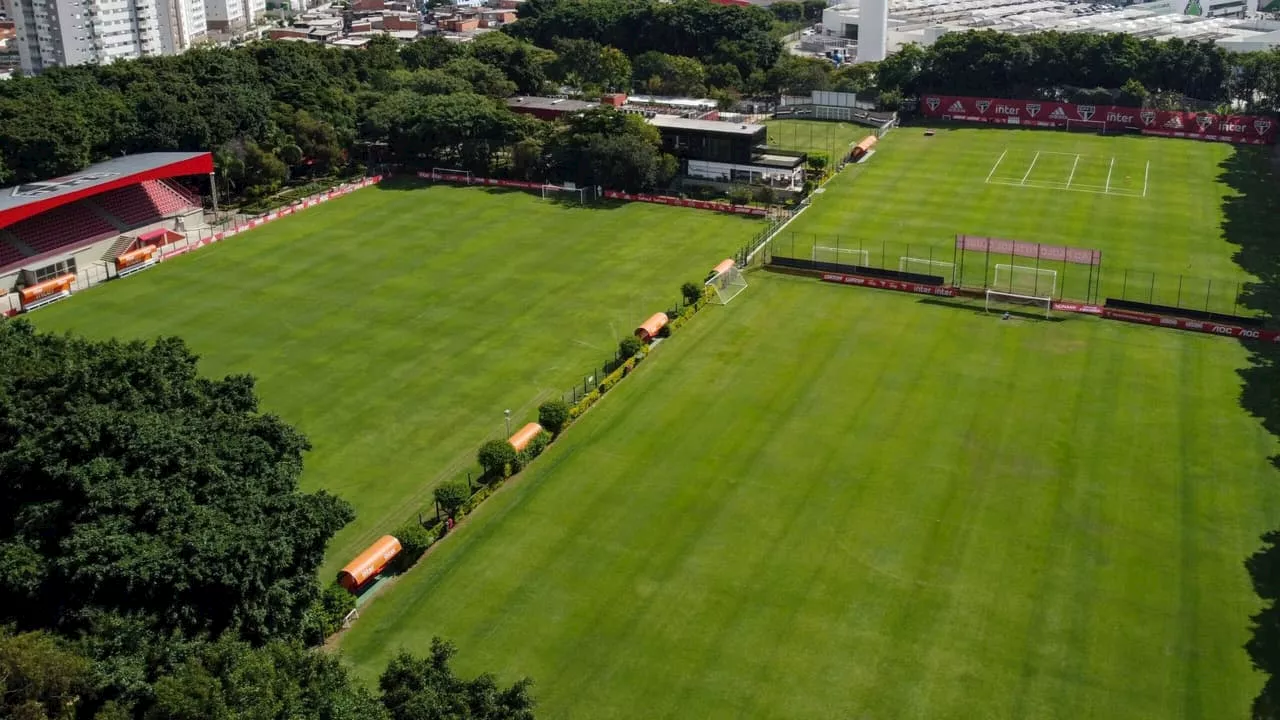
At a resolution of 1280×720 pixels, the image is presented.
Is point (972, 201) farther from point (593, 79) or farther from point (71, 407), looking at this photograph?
point (71, 407)

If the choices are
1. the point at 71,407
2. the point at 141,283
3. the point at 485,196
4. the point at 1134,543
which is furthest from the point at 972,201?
the point at 71,407

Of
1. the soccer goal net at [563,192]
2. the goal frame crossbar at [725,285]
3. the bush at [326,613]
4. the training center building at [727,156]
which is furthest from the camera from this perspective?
the training center building at [727,156]

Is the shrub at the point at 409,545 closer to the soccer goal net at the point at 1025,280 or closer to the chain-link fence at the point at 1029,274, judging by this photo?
the chain-link fence at the point at 1029,274

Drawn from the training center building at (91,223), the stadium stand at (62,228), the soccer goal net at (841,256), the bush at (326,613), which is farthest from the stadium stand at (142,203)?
the bush at (326,613)

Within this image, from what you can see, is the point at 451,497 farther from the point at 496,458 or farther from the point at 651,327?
the point at 651,327

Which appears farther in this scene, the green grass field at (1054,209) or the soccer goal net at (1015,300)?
the green grass field at (1054,209)

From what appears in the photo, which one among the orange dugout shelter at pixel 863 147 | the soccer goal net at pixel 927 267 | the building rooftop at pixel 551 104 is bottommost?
the soccer goal net at pixel 927 267
